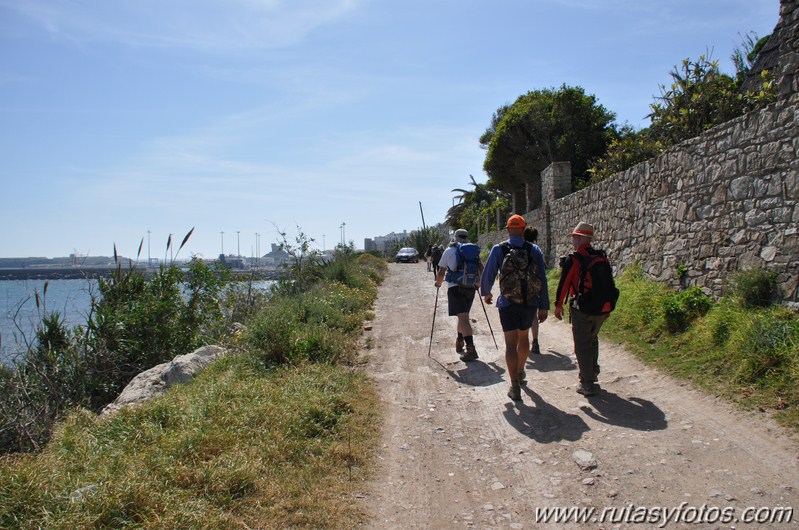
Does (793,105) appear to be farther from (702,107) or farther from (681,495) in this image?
(702,107)

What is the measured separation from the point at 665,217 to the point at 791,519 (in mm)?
6472

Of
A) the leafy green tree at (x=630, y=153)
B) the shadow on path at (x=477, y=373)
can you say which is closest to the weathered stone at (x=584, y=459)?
the shadow on path at (x=477, y=373)

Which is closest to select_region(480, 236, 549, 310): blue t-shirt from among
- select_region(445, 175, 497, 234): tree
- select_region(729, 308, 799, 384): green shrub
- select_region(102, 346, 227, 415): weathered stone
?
select_region(729, 308, 799, 384): green shrub

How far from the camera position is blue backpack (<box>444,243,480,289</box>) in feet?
24.1

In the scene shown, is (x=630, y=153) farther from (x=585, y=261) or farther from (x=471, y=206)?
(x=471, y=206)

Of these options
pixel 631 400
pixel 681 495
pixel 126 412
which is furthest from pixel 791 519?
pixel 126 412

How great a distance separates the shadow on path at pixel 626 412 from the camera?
4.61 meters

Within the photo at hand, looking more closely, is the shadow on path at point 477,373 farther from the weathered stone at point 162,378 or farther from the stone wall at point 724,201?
the weathered stone at point 162,378

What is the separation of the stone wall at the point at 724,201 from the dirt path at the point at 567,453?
199 cm

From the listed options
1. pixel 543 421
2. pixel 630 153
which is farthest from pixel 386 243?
pixel 543 421

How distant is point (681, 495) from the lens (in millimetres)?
3393

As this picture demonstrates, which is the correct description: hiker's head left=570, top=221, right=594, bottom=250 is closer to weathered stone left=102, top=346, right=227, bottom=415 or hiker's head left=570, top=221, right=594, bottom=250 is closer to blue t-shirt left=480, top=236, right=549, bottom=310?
blue t-shirt left=480, top=236, right=549, bottom=310

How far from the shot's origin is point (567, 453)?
13.7 ft

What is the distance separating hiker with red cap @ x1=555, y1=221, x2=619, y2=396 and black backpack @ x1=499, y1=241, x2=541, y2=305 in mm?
294
